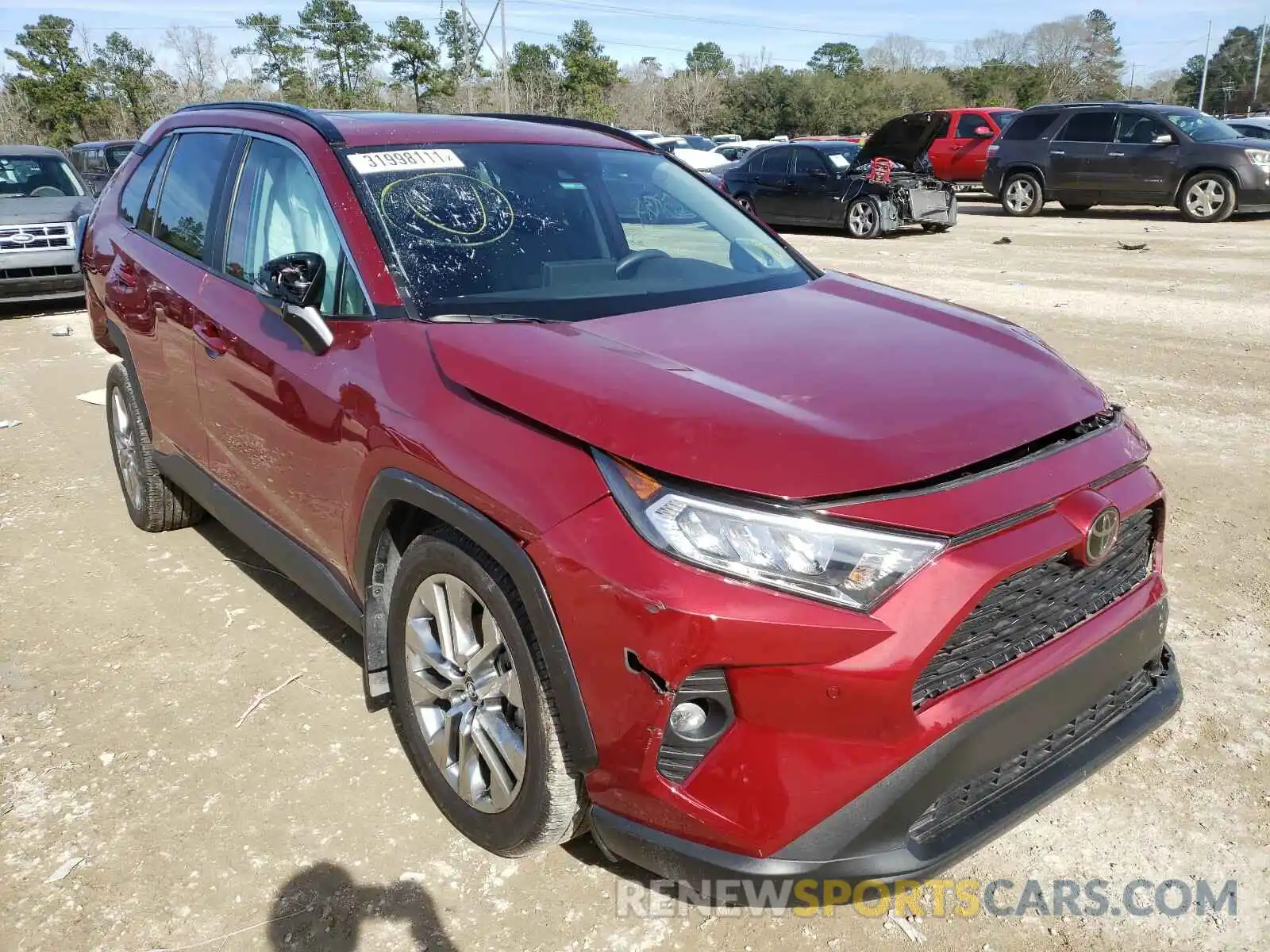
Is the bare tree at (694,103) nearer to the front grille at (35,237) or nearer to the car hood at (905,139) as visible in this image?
the car hood at (905,139)

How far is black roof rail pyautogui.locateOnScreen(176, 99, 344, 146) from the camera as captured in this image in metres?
3.13

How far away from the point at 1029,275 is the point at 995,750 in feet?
34.0

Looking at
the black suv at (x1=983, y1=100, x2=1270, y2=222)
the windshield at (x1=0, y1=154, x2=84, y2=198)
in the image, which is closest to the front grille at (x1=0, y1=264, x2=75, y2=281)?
the windshield at (x1=0, y1=154, x2=84, y2=198)

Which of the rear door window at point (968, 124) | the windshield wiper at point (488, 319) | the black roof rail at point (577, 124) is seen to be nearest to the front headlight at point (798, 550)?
the windshield wiper at point (488, 319)

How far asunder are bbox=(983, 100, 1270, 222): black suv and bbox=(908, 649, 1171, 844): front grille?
15458 mm

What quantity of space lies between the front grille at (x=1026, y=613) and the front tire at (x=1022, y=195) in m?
17.0

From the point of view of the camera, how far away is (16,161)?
459 inches

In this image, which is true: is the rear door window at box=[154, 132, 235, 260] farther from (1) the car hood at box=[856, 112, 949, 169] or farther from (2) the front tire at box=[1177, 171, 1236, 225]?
(2) the front tire at box=[1177, 171, 1236, 225]

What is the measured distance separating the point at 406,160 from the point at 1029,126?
54.7 feet

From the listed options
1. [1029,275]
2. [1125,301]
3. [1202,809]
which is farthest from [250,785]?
[1029,275]

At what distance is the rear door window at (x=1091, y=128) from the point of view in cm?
1608

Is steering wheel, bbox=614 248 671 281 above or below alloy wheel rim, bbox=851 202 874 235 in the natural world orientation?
above

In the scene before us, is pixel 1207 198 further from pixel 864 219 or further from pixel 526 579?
pixel 526 579

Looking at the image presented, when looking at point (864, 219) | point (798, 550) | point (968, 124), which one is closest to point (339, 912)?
point (798, 550)
